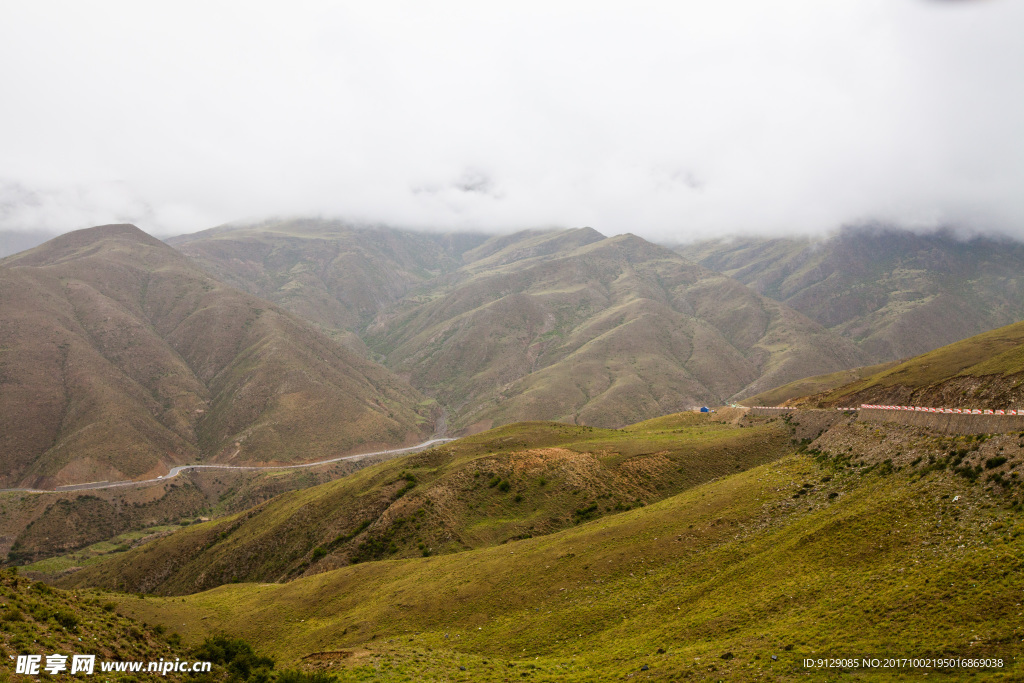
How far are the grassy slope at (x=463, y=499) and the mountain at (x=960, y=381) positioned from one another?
15.7 meters

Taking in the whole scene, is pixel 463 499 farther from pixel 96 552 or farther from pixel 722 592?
pixel 96 552

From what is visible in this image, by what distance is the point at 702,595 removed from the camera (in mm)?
34156

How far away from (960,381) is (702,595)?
1923 inches

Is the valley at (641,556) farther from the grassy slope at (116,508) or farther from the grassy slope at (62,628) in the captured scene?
the grassy slope at (116,508)

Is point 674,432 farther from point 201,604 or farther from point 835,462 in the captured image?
point 201,604

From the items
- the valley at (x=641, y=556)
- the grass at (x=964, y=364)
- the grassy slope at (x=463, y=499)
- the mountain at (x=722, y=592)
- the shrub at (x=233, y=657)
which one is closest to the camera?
the mountain at (x=722, y=592)

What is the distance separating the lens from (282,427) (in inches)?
7692

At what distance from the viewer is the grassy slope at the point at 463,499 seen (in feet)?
204

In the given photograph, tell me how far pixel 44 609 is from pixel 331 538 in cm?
4541

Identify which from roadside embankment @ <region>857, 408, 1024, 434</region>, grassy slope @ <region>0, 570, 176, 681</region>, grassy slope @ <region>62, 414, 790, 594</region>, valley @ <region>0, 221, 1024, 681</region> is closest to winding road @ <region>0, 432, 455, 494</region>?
valley @ <region>0, 221, 1024, 681</region>

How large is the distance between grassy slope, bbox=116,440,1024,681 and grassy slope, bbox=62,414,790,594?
8.48m

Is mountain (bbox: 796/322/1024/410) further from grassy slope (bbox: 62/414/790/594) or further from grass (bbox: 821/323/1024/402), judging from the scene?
grassy slope (bbox: 62/414/790/594)

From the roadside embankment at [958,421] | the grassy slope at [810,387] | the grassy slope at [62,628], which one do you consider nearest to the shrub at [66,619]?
the grassy slope at [62,628]

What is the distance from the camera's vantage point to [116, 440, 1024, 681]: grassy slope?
24.7m
